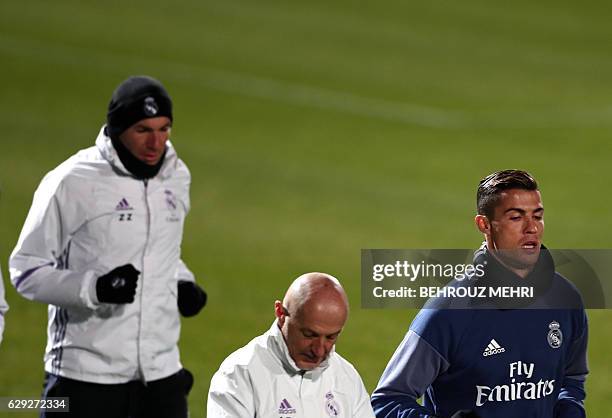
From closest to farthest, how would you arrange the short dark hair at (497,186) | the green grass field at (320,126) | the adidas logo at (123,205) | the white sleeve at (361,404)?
the white sleeve at (361,404), the short dark hair at (497,186), the adidas logo at (123,205), the green grass field at (320,126)

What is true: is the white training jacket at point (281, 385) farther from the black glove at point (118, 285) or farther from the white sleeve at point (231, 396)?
the black glove at point (118, 285)

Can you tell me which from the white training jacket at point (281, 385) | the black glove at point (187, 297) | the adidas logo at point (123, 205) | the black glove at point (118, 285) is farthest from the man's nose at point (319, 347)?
the black glove at point (187, 297)

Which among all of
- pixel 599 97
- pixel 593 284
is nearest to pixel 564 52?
pixel 599 97

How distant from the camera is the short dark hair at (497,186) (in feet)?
18.7

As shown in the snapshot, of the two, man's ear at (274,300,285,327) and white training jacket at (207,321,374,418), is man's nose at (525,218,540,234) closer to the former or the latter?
white training jacket at (207,321,374,418)

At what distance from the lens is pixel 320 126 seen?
21109 mm

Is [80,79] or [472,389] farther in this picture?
[80,79]

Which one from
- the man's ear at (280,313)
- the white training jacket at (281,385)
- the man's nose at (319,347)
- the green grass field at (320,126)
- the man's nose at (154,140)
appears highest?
the green grass field at (320,126)

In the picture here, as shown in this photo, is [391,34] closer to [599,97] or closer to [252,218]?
[599,97]

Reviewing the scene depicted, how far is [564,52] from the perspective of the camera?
2569cm

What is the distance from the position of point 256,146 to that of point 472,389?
46.5 feet

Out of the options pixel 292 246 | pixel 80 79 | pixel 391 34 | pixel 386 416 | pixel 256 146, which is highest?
pixel 391 34

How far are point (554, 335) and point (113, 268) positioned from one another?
197 centimetres

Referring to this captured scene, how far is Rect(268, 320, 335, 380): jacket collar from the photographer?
5.31m
